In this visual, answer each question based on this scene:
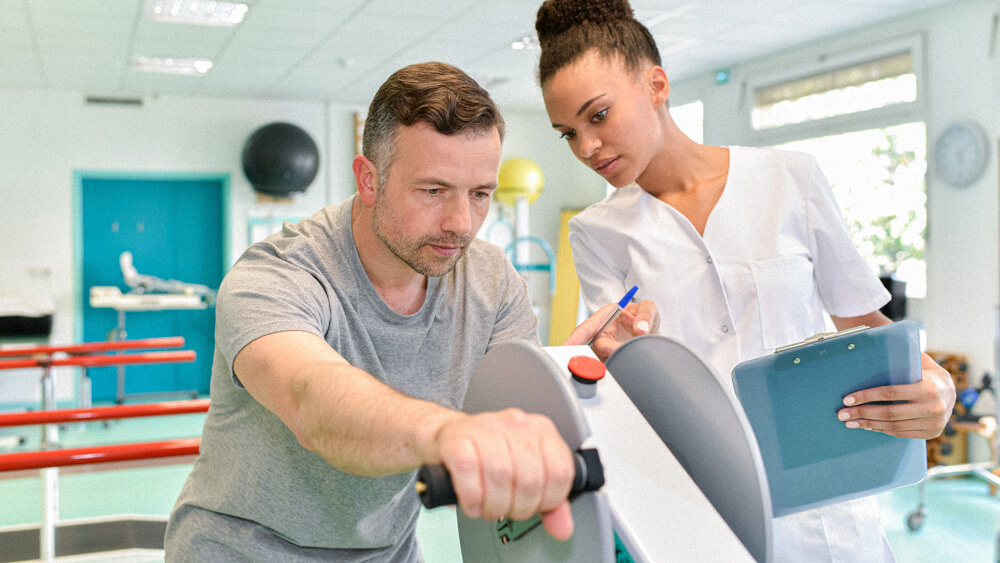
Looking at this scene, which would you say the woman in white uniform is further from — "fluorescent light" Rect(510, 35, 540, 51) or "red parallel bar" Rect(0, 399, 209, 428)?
"fluorescent light" Rect(510, 35, 540, 51)

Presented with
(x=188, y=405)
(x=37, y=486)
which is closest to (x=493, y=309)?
(x=188, y=405)

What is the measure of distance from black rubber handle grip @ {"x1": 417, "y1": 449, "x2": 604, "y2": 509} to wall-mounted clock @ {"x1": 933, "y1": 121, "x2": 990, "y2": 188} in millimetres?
5170

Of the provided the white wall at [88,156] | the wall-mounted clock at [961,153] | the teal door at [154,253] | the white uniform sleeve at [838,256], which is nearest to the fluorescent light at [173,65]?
the white wall at [88,156]

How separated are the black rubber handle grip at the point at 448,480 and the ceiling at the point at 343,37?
4.70 metres

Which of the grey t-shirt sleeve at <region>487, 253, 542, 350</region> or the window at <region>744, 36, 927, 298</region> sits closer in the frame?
the grey t-shirt sleeve at <region>487, 253, 542, 350</region>

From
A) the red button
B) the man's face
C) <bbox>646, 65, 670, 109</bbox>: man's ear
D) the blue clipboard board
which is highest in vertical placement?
<bbox>646, 65, 670, 109</bbox>: man's ear

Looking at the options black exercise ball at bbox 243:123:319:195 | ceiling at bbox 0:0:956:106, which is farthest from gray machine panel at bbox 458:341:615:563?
black exercise ball at bbox 243:123:319:195

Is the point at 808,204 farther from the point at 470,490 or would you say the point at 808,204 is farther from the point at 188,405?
the point at 188,405

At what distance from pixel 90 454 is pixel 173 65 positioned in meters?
5.86

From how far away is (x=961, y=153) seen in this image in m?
4.98

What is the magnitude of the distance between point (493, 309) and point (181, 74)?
258 inches

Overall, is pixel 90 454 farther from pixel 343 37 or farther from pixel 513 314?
pixel 343 37

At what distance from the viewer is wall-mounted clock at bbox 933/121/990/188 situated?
15.9 ft

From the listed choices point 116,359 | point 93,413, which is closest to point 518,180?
point 116,359
